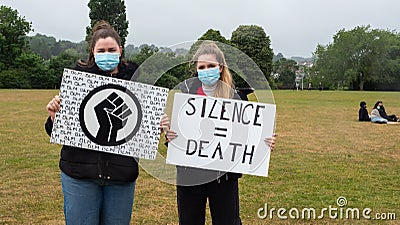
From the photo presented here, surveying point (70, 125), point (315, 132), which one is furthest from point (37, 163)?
point (315, 132)

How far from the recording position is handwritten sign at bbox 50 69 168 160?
117 inches

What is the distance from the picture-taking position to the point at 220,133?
10.6 feet

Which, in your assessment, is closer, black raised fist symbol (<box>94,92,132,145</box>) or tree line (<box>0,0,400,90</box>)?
black raised fist symbol (<box>94,92,132,145</box>)

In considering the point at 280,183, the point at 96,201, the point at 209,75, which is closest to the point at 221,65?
the point at 209,75

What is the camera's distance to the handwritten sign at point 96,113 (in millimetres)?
2980

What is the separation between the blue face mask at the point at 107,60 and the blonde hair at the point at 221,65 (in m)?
0.57

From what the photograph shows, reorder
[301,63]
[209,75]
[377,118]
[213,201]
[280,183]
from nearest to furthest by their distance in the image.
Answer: [209,75], [213,201], [280,183], [377,118], [301,63]

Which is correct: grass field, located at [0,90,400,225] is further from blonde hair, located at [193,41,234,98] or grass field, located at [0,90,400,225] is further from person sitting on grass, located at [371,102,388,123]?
Answer: person sitting on grass, located at [371,102,388,123]

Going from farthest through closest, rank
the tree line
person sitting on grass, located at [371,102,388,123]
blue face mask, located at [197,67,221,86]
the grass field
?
the tree line
person sitting on grass, located at [371,102,388,123]
the grass field
blue face mask, located at [197,67,221,86]

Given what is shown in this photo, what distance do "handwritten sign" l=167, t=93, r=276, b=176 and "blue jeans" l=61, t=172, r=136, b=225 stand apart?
45 centimetres

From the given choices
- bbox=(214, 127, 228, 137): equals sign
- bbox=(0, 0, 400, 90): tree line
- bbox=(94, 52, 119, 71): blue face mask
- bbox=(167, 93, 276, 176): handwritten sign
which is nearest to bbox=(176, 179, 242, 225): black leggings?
bbox=(167, 93, 276, 176): handwritten sign

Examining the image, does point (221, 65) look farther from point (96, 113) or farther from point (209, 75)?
point (96, 113)

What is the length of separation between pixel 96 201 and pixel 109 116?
1.86 ft

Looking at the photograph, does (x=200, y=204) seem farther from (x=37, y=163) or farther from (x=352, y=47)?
(x=352, y=47)
